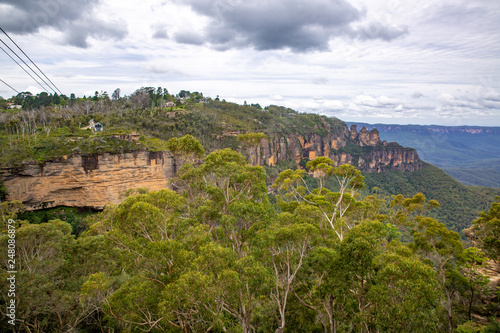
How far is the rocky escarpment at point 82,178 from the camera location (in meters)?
27.5

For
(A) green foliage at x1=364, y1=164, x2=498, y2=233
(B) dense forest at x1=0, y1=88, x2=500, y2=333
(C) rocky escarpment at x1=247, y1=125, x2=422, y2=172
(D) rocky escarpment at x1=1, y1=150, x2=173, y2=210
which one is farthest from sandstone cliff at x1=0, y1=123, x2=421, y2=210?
(C) rocky escarpment at x1=247, y1=125, x2=422, y2=172

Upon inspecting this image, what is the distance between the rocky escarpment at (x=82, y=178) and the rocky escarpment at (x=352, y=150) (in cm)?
4577

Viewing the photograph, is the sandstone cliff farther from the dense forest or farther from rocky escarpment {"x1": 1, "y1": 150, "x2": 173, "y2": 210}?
the dense forest

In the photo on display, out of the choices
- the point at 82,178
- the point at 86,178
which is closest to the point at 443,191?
the point at 86,178

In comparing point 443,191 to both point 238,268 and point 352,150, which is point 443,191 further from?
point 238,268

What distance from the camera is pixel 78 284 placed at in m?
13.0

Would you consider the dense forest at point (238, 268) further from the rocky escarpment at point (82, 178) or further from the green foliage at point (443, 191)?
the green foliage at point (443, 191)

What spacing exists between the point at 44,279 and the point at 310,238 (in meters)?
11.7

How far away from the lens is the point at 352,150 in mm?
104750

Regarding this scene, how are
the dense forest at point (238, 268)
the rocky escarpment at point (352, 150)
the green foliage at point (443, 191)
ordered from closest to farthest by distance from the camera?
the dense forest at point (238, 268), the green foliage at point (443, 191), the rocky escarpment at point (352, 150)

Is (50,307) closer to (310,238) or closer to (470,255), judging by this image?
(310,238)

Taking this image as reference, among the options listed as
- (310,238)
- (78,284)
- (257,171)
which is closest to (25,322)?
(78,284)

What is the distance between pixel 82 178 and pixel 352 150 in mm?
96970

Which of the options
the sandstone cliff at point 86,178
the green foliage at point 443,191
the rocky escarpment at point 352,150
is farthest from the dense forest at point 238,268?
the rocky escarpment at point 352,150
